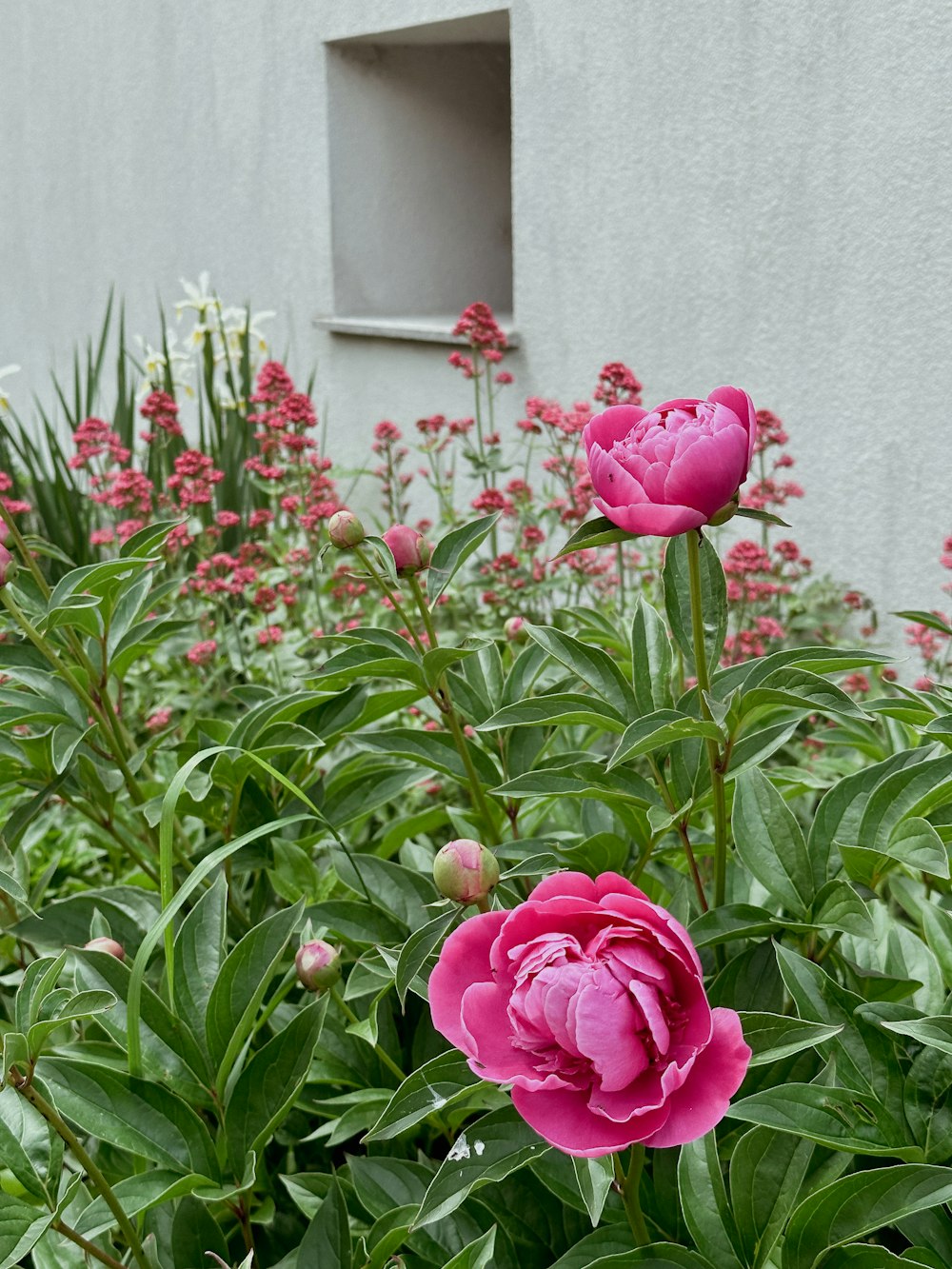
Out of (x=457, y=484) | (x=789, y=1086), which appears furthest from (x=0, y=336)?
(x=789, y=1086)

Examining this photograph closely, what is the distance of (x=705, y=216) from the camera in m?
2.73

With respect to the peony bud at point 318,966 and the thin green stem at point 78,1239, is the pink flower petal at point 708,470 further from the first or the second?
the thin green stem at point 78,1239

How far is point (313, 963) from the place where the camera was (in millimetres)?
701

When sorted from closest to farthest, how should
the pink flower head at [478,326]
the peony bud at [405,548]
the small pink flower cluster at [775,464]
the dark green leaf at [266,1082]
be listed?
the dark green leaf at [266,1082] < the peony bud at [405,548] < the small pink flower cluster at [775,464] < the pink flower head at [478,326]

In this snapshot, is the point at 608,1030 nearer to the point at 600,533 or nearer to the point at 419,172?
the point at 600,533

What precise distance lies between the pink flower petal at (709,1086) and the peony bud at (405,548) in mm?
423

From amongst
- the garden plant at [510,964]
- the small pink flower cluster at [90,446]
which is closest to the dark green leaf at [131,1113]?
the garden plant at [510,964]

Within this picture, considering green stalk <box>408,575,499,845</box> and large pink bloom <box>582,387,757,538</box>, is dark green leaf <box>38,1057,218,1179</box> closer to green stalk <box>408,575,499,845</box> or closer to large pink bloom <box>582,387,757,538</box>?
green stalk <box>408,575,499,845</box>

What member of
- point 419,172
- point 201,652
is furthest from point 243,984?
point 419,172

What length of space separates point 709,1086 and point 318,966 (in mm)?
303

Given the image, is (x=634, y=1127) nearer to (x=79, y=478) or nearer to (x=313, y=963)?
(x=313, y=963)

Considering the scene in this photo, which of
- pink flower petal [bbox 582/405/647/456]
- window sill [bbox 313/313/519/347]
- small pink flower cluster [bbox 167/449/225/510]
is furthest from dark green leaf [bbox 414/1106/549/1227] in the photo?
window sill [bbox 313/313/519/347]

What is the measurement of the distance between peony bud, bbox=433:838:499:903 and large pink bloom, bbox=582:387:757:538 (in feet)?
0.58

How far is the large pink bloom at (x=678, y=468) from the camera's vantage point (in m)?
0.57
